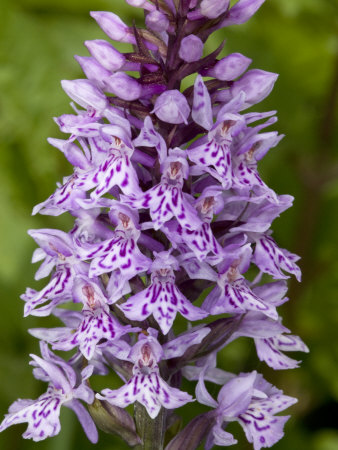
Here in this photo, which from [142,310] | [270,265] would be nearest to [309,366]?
Result: [270,265]

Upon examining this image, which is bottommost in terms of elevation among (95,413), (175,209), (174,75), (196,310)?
(95,413)

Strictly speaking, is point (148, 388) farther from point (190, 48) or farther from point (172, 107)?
point (190, 48)

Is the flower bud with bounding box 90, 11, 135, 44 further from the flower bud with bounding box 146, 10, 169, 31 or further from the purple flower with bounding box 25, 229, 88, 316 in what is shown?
the purple flower with bounding box 25, 229, 88, 316

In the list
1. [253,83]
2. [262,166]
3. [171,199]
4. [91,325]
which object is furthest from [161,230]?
[262,166]

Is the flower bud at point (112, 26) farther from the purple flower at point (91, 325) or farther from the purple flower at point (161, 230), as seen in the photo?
the purple flower at point (91, 325)

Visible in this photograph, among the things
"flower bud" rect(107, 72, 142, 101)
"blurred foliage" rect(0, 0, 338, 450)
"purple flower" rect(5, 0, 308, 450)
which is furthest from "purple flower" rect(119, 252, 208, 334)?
"blurred foliage" rect(0, 0, 338, 450)

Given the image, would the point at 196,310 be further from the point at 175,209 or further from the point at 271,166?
the point at 271,166

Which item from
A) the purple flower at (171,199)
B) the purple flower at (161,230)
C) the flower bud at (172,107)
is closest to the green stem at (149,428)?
the purple flower at (161,230)
